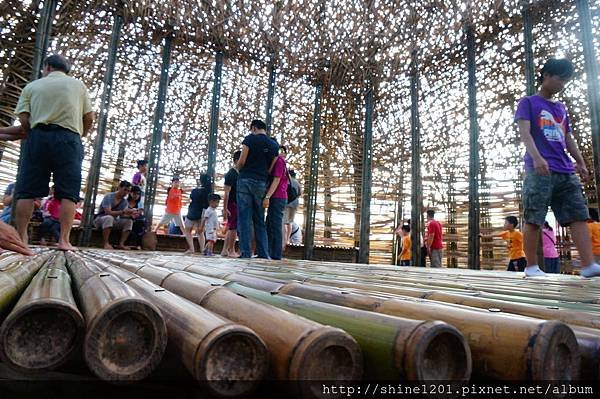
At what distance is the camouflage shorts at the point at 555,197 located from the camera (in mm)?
2648

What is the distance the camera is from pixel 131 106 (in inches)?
287

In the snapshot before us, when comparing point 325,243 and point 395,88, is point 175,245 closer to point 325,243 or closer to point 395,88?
point 325,243

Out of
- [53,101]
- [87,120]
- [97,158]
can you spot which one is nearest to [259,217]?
[87,120]

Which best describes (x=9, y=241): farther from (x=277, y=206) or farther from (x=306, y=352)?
(x=277, y=206)

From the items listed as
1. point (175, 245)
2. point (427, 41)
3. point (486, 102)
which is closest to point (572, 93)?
→ point (486, 102)

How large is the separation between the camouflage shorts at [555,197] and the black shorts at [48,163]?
322 cm

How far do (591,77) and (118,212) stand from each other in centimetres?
625

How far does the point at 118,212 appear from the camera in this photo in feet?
19.1

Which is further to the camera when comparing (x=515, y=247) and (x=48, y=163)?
(x=515, y=247)

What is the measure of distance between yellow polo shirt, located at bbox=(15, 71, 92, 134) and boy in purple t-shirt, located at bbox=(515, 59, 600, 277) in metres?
3.17

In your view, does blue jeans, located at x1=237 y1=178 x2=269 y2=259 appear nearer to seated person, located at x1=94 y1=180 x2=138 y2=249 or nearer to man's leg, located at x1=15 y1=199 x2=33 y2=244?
man's leg, located at x1=15 y1=199 x2=33 y2=244

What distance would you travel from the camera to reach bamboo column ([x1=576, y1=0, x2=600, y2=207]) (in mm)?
4336

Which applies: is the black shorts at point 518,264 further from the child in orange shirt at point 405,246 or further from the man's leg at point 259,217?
the man's leg at point 259,217

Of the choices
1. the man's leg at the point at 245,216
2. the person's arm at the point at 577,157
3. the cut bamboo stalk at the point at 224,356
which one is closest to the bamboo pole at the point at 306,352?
the cut bamboo stalk at the point at 224,356
